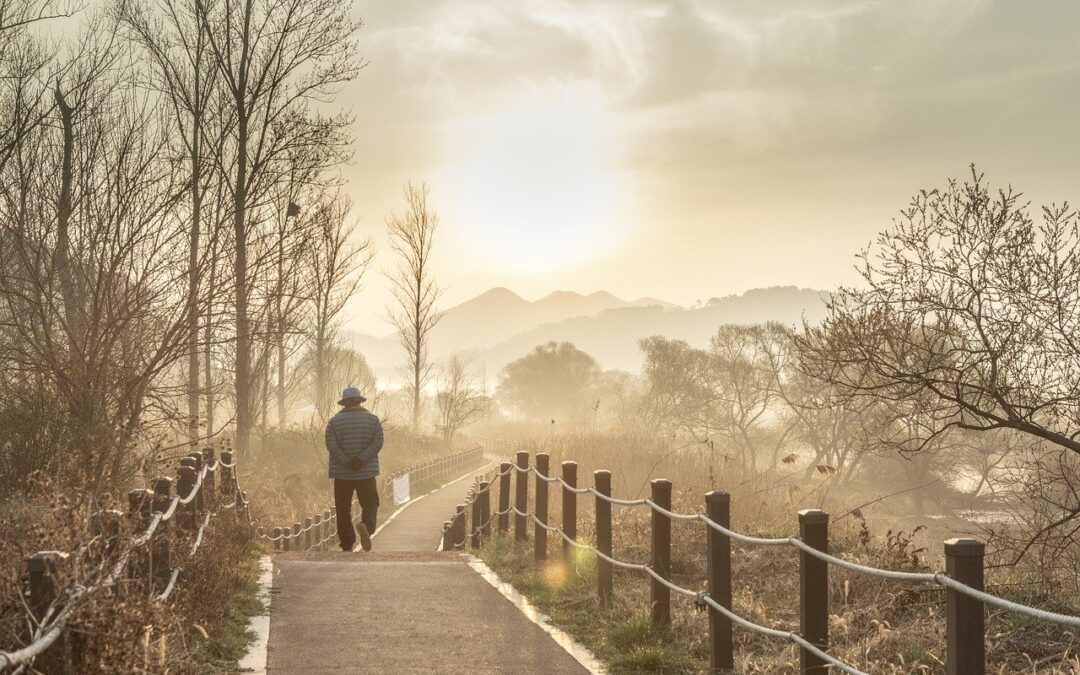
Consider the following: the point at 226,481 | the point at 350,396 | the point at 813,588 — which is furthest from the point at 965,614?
the point at 350,396

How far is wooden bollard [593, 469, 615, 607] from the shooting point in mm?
8414

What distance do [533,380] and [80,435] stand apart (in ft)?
308

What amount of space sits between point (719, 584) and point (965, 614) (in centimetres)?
243

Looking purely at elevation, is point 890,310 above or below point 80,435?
above

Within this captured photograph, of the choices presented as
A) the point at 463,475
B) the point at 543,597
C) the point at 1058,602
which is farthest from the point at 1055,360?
the point at 463,475

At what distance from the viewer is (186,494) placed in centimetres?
824

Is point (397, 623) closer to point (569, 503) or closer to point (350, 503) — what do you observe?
point (569, 503)

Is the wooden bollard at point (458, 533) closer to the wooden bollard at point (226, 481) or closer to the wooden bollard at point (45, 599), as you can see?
the wooden bollard at point (226, 481)

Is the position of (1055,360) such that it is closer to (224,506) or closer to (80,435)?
(224,506)

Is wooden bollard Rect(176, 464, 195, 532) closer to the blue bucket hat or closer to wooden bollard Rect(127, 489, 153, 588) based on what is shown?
wooden bollard Rect(127, 489, 153, 588)

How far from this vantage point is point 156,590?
6.42 meters

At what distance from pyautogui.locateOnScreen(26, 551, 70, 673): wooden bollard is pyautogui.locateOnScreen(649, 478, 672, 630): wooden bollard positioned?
14.0ft

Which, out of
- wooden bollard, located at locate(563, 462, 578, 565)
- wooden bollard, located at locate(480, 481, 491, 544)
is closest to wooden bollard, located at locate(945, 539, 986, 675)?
wooden bollard, located at locate(563, 462, 578, 565)

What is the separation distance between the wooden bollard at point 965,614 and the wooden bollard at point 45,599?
356 centimetres
